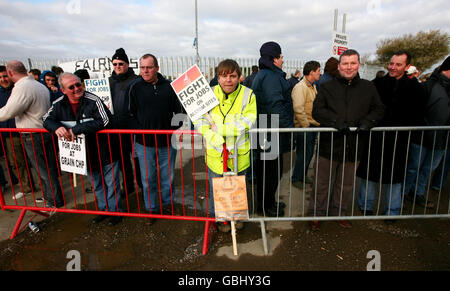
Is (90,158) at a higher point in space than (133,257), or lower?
higher

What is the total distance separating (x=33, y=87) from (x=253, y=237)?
378cm

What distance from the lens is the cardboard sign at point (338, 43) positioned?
728 centimetres

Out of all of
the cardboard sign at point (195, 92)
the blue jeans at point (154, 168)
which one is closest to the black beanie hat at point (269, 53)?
the cardboard sign at point (195, 92)

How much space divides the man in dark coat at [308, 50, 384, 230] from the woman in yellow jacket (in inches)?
37.6

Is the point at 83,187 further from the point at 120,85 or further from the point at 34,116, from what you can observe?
the point at 120,85

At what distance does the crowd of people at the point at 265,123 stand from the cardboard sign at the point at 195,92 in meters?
0.16

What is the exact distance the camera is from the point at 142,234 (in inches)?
133

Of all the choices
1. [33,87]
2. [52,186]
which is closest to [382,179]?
[52,186]

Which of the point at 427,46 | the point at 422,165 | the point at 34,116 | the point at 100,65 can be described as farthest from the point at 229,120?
the point at 427,46

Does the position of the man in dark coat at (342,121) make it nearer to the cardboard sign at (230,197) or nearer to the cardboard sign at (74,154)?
the cardboard sign at (230,197)

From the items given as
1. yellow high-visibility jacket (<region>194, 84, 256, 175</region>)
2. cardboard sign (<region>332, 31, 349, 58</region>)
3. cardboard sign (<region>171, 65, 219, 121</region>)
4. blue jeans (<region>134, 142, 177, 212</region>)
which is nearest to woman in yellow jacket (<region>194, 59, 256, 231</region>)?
yellow high-visibility jacket (<region>194, 84, 256, 175</region>)
